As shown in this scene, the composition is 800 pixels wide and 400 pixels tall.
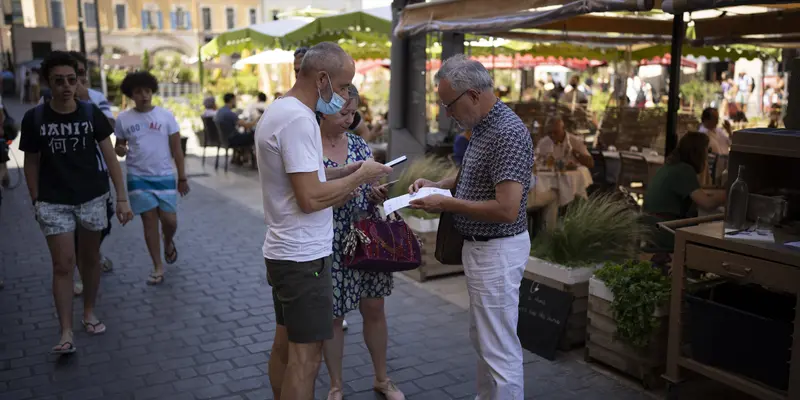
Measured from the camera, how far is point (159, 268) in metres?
6.38

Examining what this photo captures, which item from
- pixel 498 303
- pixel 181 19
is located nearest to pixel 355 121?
pixel 498 303

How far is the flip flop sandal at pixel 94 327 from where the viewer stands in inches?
200

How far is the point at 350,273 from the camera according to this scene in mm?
3742

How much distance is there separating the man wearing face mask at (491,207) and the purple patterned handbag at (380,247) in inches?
14.7

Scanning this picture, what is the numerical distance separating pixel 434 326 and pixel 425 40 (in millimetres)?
4394

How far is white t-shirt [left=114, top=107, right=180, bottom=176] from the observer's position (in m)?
5.94

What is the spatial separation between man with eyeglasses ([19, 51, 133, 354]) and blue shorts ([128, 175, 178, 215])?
1.27 metres

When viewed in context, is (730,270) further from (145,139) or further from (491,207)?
(145,139)

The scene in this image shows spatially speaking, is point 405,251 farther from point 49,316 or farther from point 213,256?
point 213,256

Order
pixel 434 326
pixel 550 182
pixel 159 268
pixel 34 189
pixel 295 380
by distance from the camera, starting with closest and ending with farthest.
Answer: pixel 295 380 → pixel 34 189 → pixel 434 326 → pixel 159 268 → pixel 550 182

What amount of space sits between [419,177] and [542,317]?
244 centimetres

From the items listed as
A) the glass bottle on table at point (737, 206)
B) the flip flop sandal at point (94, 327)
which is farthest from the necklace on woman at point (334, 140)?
the flip flop sandal at point (94, 327)

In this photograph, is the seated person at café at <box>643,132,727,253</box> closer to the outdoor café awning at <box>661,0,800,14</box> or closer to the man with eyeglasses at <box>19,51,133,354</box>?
the outdoor café awning at <box>661,0,800,14</box>

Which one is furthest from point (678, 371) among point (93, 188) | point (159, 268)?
point (159, 268)
